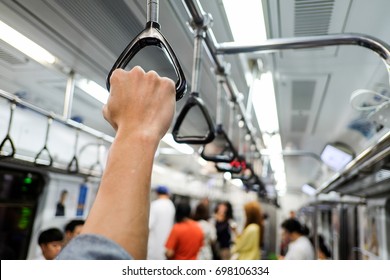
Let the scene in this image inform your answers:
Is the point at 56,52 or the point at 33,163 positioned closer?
the point at 56,52

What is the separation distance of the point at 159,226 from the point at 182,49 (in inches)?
101

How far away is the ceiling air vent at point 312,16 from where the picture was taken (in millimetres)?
1646

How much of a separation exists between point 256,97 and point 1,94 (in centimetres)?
211

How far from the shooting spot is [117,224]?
49 centimetres

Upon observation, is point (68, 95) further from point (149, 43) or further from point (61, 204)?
point (149, 43)

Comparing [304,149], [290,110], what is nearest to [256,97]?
[290,110]

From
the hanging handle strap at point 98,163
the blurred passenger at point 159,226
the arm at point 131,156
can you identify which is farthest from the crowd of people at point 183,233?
the arm at point 131,156

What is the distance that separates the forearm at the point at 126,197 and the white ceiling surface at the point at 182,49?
71 centimetres

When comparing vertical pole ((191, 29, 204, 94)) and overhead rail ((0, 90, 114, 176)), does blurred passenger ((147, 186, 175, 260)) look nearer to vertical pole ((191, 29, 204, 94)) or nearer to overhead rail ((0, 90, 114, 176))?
overhead rail ((0, 90, 114, 176))

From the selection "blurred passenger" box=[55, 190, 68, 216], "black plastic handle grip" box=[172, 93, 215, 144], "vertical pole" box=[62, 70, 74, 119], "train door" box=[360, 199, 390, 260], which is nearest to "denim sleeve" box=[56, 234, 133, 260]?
"black plastic handle grip" box=[172, 93, 215, 144]

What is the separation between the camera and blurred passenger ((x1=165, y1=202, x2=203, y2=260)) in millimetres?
3697

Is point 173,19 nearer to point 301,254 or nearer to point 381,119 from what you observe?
point 381,119

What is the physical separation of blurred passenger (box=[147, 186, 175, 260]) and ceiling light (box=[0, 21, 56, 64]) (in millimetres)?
2190
